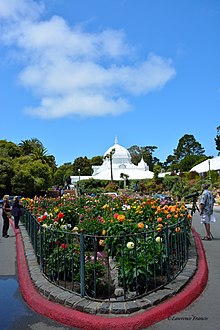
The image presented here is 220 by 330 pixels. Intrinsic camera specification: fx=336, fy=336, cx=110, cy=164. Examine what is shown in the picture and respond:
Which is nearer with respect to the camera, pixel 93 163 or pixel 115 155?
pixel 115 155

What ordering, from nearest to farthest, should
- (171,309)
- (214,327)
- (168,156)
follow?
(214,327), (171,309), (168,156)

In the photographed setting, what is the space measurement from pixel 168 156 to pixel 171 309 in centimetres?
10052

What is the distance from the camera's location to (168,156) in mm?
103000

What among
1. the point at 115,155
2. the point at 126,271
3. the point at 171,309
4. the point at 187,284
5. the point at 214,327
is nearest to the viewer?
the point at 214,327

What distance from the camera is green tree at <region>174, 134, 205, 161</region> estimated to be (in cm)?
9531

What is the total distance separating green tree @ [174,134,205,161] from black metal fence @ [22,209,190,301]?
9253 cm

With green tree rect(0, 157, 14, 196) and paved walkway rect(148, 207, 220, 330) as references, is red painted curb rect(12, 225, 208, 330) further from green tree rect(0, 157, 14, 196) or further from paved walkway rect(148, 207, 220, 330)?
green tree rect(0, 157, 14, 196)

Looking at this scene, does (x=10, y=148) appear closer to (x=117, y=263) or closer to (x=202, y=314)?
(x=117, y=263)

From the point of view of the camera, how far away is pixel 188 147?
9681 centimetres

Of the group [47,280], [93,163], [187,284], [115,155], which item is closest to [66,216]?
[47,280]

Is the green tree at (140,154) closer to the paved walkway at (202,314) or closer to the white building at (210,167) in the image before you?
the white building at (210,167)

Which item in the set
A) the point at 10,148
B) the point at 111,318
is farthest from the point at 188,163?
the point at 111,318

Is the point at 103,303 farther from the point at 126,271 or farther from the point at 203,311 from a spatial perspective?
the point at 203,311

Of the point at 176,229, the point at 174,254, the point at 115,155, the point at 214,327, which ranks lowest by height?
the point at 214,327
